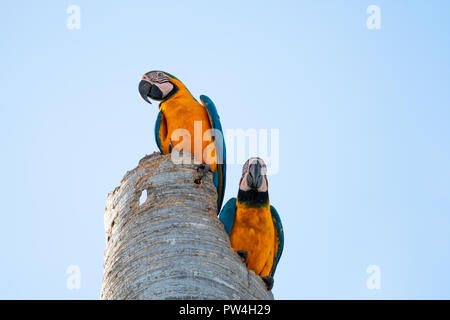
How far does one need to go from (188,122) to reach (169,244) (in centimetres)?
235

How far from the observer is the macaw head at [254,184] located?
634cm

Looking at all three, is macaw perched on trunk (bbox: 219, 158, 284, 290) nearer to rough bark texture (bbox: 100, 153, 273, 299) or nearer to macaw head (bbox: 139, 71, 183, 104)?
rough bark texture (bbox: 100, 153, 273, 299)

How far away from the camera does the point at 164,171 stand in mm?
5559

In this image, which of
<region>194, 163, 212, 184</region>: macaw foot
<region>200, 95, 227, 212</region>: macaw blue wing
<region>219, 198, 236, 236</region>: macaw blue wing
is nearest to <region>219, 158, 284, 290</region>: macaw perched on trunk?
<region>219, 198, 236, 236</region>: macaw blue wing

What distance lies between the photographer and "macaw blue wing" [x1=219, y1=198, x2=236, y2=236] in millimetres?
6234

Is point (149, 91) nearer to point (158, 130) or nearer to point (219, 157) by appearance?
point (158, 130)

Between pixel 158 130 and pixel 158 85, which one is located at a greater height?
pixel 158 85

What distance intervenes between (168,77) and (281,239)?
2.40 m

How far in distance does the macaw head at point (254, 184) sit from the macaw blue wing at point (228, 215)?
117 millimetres

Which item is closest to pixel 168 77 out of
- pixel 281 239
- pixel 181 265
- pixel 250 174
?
pixel 250 174

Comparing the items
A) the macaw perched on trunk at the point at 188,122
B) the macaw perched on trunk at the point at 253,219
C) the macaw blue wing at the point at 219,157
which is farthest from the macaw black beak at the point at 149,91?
the macaw perched on trunk at the point at 253,219

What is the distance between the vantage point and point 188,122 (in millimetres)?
6770

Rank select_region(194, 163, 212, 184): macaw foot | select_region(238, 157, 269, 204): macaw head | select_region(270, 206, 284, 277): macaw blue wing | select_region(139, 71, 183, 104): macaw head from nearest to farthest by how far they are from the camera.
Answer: select_region(194, 163, 212, 184): macaw foot
select_region(238, 157, 269, 204): macaw head
select_region(270, 206, 284, 277): macaw blue wing
select_region(139, 71, 183, 104): macaw head

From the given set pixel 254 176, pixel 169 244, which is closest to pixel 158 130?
pixel 254 176
